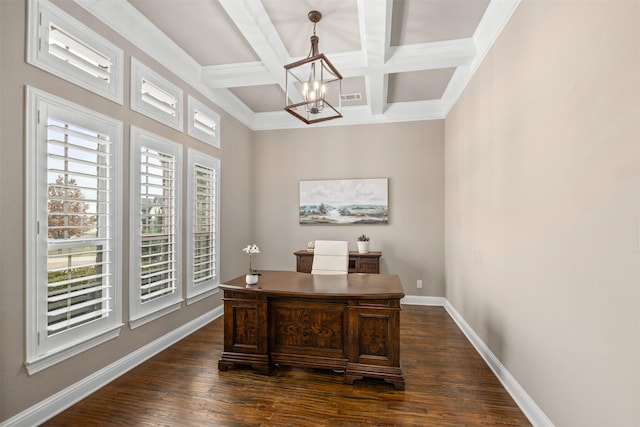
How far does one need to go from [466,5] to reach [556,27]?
3.59 feet

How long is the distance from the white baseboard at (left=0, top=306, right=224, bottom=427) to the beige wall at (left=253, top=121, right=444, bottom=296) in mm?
2392

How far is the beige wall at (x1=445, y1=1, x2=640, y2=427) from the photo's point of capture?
1.42 meters

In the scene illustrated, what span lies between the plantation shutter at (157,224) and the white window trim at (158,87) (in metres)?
0.37

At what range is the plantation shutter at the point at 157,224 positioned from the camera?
3.12 m

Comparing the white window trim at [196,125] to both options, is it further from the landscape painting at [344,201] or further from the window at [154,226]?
the landscape painting at [344,201]

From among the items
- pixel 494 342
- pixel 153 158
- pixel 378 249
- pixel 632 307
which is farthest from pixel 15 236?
pixel 378 249

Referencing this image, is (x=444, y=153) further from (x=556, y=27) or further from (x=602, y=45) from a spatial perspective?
(x=602, y=45)

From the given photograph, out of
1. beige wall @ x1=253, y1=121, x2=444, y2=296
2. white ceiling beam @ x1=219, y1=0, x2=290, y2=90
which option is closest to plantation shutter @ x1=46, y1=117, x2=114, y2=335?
white ceiling beam @ x1=219, y1=0, x2=290, y2=90

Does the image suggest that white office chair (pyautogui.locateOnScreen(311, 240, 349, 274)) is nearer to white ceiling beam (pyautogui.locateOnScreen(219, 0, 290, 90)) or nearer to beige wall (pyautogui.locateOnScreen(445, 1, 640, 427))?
beige wall (pyautogui.locateOnScreen(445, 1, 640, 427))

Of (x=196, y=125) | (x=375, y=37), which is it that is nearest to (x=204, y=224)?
(x=196, y=125)

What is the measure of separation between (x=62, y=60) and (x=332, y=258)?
9.68 feet

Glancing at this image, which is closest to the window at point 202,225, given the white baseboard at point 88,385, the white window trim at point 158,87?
the white window trim at point 158,87

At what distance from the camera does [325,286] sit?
2.90m

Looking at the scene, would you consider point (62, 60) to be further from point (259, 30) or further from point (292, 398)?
point (292, 398)
